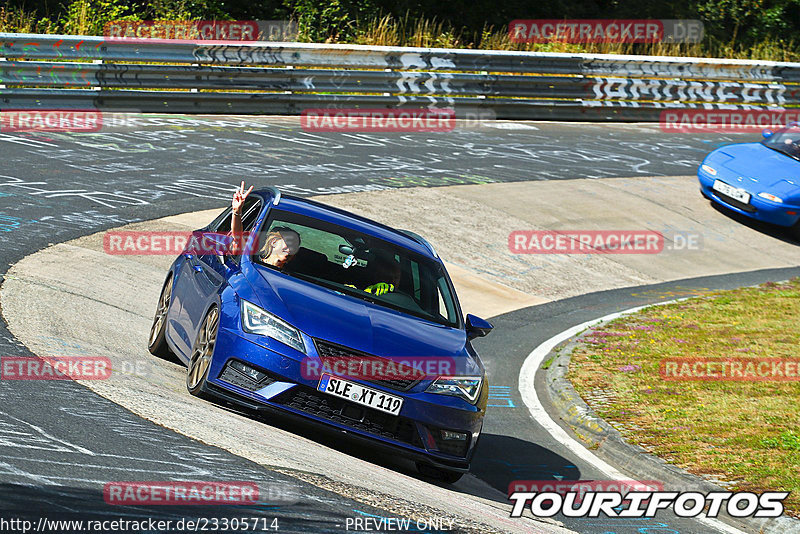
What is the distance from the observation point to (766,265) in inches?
682

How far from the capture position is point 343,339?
689cm

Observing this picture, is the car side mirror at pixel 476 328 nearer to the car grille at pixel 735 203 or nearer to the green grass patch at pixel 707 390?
the green grass patch at pixel 707 390

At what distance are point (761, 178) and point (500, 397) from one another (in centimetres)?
983

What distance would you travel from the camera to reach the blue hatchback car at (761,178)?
1797 centimetres

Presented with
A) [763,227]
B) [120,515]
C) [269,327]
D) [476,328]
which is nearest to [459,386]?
[476,328]

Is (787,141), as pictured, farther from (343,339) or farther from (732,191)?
(343,339)

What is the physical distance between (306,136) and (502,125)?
5.29 m

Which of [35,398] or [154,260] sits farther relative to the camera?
[154,260]

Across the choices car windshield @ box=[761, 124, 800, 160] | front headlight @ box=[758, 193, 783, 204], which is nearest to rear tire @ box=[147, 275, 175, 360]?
front headlight @ box=[758, 193, 783, 204]

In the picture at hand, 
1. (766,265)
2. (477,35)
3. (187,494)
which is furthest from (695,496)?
(477,35)

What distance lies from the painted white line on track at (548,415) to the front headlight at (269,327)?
3.08 m

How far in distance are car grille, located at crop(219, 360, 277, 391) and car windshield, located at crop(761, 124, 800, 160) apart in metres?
14.4

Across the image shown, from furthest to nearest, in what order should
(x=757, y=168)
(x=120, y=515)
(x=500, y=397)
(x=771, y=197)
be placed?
1. (x=757, y=168)
2. (x=771, y=197)
3. (x=500, y=397)
4. (x=120, y=515)

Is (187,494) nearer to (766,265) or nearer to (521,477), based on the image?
(521,477)
